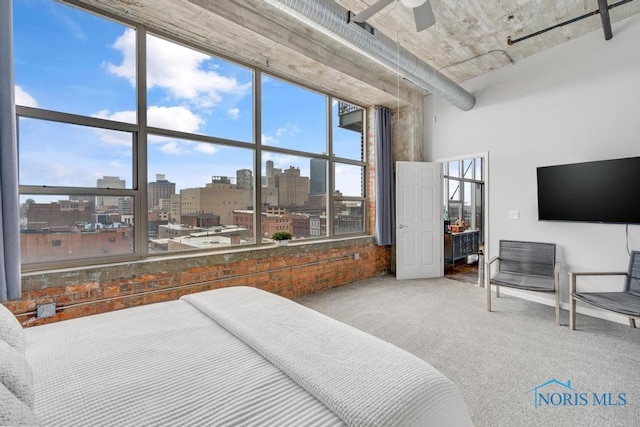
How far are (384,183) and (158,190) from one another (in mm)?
3346

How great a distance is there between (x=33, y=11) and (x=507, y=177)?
525 cm

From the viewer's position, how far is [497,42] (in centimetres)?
350

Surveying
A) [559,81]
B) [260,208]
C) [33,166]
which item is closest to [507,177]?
[559,81]

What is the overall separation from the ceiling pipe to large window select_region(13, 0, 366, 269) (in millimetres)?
1377

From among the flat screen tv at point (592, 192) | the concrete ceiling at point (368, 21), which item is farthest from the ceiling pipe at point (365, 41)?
the flat screen tv at point (592, 192)

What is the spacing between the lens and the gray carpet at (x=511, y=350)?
67.3 inches

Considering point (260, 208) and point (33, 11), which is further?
point (260, 208)

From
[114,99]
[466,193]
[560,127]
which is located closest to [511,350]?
[560,127]

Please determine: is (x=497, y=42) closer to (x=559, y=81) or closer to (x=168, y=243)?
(x=559, y=81)

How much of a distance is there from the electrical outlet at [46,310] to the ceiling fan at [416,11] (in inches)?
124

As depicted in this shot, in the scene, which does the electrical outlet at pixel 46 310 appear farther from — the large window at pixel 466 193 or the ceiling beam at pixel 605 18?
the large window at pixel 466 193

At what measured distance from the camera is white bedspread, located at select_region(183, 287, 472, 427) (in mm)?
849

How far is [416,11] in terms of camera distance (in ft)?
7.00

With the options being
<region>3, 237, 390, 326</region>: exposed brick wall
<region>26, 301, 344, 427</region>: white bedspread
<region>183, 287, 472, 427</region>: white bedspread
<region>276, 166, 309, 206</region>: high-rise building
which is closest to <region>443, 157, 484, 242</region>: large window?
<region>3, 237, 390, 326</region>: exposed brick wall
